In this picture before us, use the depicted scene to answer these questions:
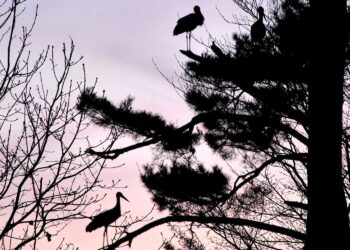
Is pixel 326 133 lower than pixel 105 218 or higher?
lower

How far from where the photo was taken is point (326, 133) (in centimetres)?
328

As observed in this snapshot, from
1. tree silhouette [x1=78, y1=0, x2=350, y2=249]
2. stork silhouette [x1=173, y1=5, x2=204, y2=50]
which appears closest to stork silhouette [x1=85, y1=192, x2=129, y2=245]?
tree silhouette [x1=78, y1=0, x2=350, y2=249]

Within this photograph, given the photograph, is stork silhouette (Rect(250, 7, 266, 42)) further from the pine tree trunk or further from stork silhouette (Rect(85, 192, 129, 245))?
stork silhouette (Rect(85, 192, 129, 245))

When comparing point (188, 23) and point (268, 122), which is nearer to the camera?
point (268, 122)

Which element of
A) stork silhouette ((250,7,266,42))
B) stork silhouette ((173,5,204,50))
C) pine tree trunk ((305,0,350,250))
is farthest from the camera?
stork silhouette ((173,5,204,50))

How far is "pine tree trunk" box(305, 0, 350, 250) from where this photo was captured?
3129 mm

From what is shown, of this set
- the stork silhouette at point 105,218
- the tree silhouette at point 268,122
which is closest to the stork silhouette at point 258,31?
the tree silhouette at point 268,122

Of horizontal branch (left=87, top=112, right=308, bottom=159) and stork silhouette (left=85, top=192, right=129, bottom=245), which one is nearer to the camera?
horizontal branch (left=87, top=112, right=308, bottom=159)

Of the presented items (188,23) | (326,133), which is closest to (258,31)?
(188,23)

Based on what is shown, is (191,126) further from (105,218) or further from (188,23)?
(188,23)

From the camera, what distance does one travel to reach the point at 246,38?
6070mm

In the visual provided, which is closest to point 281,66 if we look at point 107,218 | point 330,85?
point 330,85

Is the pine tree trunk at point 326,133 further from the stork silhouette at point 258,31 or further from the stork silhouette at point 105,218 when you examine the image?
the stork silhouette at point 105,218

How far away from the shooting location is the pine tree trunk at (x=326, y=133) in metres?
3.13
